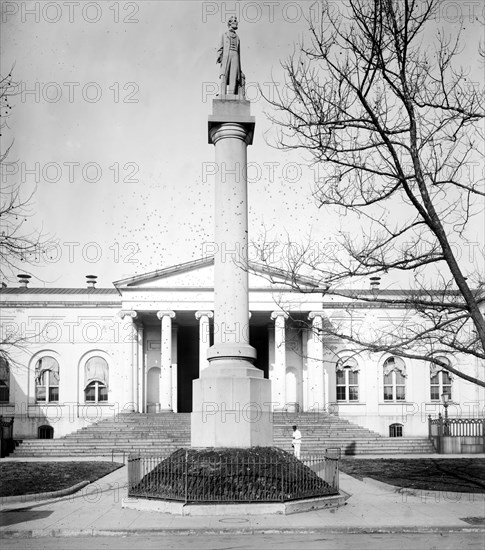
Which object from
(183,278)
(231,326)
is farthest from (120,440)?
(231,326)

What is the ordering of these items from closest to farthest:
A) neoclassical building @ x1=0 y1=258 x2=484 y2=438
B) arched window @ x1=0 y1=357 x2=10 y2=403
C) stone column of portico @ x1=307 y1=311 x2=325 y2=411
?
1. stone column of portico @ x1=307 y1=311 x2=325 y2=411
2. neoclassical building @ x1=0 y1=258 x2=484 y2=438
3. arched window @ x1=0 y1=357 x2=10 y2=403

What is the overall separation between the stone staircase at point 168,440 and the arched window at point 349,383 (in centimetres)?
889

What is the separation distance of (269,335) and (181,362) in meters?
7.86

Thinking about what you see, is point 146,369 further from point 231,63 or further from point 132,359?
point 231,63

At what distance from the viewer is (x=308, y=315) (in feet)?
156

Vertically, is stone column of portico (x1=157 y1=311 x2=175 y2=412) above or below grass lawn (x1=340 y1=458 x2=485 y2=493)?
above

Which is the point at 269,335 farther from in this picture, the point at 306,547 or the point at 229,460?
the point at 306,547

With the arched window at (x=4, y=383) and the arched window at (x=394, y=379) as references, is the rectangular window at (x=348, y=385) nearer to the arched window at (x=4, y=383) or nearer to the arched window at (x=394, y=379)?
the arched window at (x=394, y=379)

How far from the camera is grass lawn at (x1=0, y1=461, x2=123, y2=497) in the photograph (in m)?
20.9

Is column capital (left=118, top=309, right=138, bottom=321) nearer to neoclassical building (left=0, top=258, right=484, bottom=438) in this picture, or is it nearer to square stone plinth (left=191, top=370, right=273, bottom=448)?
neoclassical building (left=0, top=258, right=484, bottom=438)

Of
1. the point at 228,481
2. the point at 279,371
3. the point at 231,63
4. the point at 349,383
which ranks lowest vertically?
the point at 228,481

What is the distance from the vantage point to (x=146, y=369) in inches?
1987

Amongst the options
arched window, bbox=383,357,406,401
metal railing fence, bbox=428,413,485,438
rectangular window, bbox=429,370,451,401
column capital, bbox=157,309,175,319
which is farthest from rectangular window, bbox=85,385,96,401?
rectangular window, bbox=429,370,451,401

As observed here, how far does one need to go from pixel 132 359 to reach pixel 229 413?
29597 millimetres
